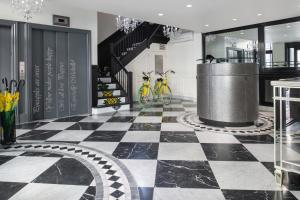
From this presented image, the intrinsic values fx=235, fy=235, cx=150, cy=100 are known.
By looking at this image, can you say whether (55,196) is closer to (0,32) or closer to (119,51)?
(0,32)

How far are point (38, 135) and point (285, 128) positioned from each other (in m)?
3.53

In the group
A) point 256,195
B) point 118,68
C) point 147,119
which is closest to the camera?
point 256,195

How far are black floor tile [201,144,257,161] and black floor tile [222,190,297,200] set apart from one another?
2.57 feet

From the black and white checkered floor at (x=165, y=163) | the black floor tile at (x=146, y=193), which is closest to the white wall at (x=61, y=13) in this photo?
the black and white checkered floor at (x=165, y=163)

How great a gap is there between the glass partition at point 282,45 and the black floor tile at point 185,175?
193 inches

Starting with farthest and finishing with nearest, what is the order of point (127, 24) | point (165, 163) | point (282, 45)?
point (127, 24)
point (282, 45)
point (165, 163)

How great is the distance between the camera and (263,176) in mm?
2211

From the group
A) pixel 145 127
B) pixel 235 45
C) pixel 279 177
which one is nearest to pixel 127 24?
pixel 235 45

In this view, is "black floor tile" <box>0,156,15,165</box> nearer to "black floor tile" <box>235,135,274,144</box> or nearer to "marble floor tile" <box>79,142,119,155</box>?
"marble floor tile" <box>79,142,119,155</box>

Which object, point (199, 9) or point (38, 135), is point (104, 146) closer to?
point (38, 135)

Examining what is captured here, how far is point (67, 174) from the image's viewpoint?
2.31 meters

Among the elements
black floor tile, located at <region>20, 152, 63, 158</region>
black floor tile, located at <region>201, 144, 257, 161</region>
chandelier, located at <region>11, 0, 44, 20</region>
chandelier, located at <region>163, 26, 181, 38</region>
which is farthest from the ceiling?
black floor tile, located at <region>20, 152, 63, 158</region>

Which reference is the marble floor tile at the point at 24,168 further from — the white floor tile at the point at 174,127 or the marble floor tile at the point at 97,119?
the marble floor tile at the point at 97,119

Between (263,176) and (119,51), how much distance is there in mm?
6769
